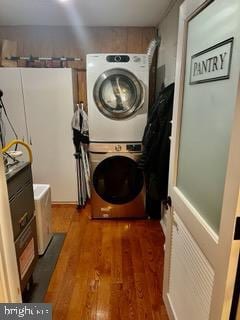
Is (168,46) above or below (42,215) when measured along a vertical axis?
above

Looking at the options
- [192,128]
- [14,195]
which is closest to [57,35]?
[14,195]

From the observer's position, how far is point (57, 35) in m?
3.00

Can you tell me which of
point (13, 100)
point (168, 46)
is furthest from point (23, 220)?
point (168, 46)

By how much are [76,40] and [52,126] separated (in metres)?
1.20

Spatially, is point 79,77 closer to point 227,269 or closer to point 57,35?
point 57,35

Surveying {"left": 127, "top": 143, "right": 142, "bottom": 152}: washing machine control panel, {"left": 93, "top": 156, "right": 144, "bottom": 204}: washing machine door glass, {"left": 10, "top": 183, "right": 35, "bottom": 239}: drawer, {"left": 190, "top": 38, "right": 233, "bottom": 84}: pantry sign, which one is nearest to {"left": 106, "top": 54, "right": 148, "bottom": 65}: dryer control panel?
{"left": 127, "top": 143, "right": 142, "bottom": 152}: washing machine control panel

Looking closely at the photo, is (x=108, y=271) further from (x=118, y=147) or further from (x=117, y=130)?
(x=117, y=130)

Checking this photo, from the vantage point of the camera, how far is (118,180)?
281 centimetres

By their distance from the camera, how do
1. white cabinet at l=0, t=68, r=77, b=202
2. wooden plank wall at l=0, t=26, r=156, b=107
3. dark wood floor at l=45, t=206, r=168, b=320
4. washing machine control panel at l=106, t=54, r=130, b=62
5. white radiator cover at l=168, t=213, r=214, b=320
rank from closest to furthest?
white radiator cover at l=168, t=213, r=214, b=320
dark wood floor at l=45, t=206, r=168, b=320
washing machine control panel at l=106, t=54, r=130, b=62
white cabinet at l=0, t=68, r=77, b=202
wooden plank wall at l=0, t=26, r=156, b=107

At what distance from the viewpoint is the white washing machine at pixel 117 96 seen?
2395 millimetres

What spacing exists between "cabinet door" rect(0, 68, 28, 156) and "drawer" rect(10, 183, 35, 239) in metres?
1.39

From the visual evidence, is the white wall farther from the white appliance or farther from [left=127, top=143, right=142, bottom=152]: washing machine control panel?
the white appliance

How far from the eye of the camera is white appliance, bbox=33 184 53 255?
203 cm

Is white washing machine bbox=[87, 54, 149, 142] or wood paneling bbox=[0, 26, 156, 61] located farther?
wood paneling bbox=[0, 26, 156, 61]
